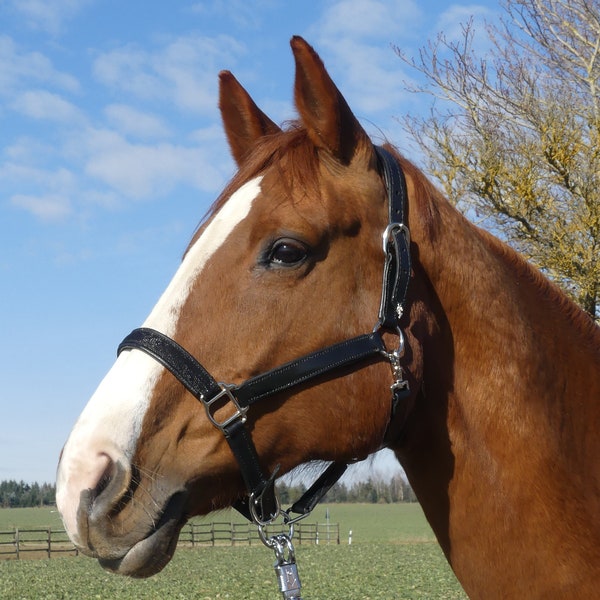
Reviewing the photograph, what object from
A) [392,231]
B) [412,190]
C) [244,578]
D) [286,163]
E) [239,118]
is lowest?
[244,578]

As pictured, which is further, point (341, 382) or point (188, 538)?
point (188, 538)

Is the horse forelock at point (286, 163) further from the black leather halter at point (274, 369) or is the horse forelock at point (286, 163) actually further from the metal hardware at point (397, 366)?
the metal hardware at point (397, 366)

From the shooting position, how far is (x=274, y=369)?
2.45m

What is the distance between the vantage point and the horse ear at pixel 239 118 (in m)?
3.14

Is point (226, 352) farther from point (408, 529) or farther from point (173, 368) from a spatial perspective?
point (408, 529)

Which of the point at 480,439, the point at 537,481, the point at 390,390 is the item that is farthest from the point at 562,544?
the point at 390,390

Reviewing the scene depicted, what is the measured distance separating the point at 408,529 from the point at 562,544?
5989cm

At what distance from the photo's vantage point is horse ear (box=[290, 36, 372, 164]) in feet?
8.48

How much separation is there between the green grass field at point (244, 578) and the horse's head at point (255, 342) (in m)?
18.1

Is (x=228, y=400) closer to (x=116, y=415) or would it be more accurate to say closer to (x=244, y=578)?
Result: (x=116, y=415)

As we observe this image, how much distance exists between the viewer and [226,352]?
95.5 inches

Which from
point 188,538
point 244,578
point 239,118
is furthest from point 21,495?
point 239,118

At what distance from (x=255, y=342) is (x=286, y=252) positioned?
1.03 feet

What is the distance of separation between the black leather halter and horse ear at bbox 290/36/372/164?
7.0 inches
